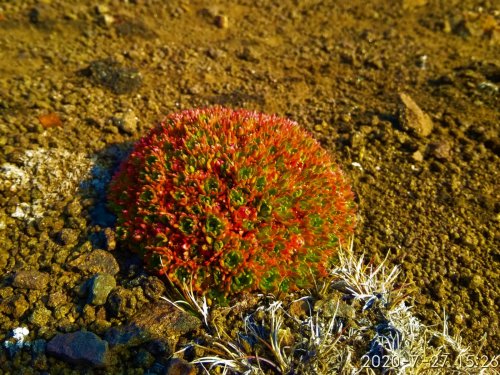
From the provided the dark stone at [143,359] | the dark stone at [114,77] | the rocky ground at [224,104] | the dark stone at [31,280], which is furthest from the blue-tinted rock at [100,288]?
the dark stone at [114,77]

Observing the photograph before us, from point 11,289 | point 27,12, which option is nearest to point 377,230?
point 11,289

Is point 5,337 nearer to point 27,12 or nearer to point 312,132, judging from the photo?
point 312,132

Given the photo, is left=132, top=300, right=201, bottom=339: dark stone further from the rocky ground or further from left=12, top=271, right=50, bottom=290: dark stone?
left=12, top=271, right=50, bottom=290: dark stone

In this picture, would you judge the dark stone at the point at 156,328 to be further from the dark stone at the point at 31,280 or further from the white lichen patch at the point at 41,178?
the white lichen patch at the point at 41,178

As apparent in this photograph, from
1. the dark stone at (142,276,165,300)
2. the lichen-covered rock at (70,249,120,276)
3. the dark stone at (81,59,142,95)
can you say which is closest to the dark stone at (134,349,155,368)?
the dark stone at (142,276,165,300)

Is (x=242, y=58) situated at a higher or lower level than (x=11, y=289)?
higher

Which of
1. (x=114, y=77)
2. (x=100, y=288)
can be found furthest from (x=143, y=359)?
(x=114, y=77)

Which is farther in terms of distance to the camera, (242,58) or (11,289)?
(242,58)
